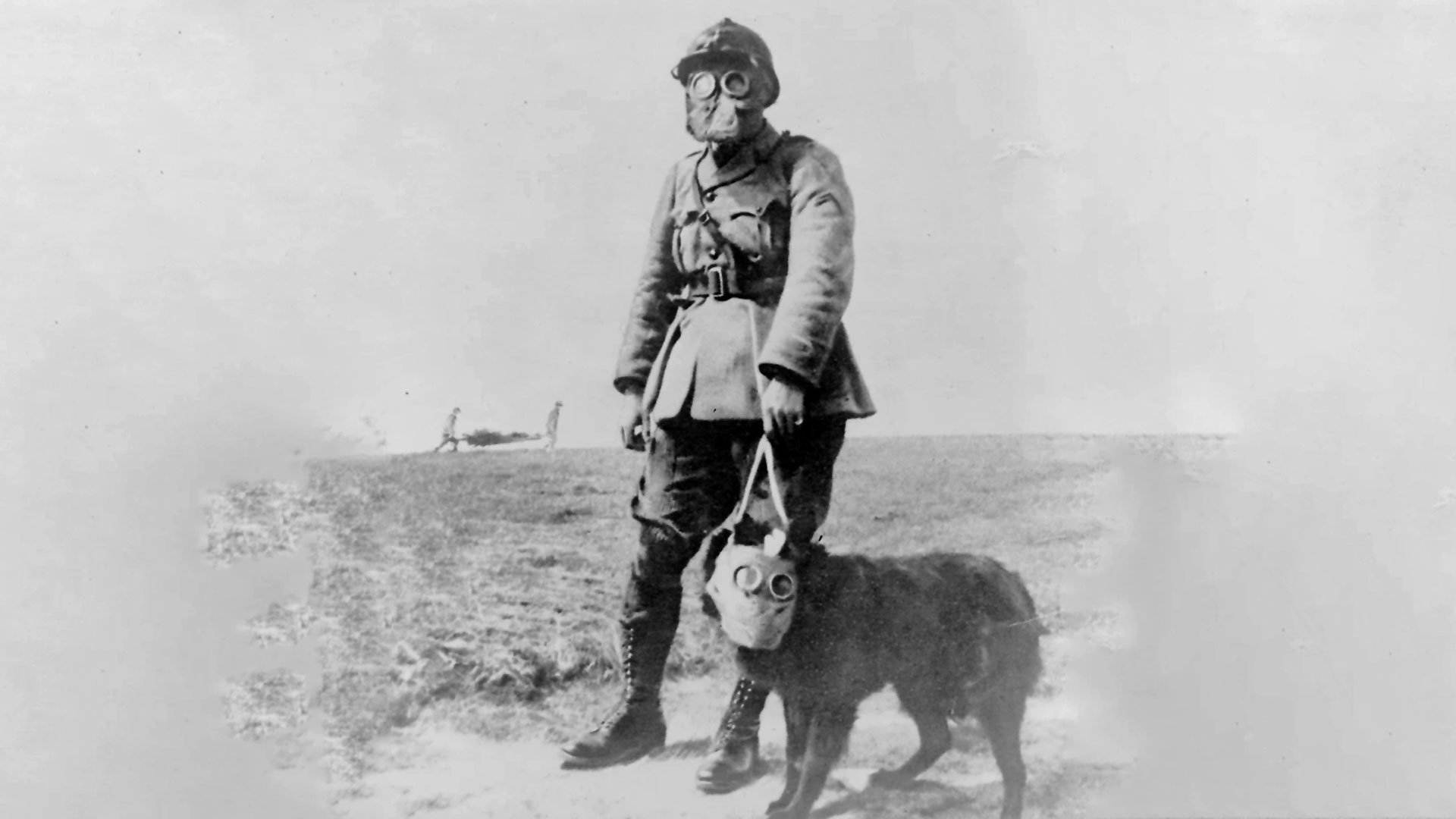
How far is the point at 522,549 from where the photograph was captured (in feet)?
12.7

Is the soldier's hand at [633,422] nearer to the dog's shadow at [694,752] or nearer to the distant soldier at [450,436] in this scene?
the distant soldier at [450,436]

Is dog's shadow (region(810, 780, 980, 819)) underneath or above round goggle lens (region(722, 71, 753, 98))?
underneath

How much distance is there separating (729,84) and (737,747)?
2.04 meters

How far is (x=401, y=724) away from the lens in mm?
3738

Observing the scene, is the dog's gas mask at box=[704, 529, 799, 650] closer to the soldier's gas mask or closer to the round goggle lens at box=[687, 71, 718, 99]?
the soldier's gas mask

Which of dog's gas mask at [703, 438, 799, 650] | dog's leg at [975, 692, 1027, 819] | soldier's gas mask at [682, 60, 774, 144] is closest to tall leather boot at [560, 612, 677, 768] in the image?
dog's gas mask at [703, 438, 799, 650]

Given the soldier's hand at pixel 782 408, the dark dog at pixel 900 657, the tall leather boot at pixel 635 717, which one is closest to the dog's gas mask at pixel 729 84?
the soldier's hand at pixel 782 408

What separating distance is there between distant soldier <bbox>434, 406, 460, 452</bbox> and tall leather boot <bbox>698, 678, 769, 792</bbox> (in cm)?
123

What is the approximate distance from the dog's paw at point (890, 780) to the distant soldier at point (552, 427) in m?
1.46

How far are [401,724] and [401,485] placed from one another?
769mm

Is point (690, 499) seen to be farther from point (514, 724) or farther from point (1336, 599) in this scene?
point (1336, 599)

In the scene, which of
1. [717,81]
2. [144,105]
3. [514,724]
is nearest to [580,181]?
[717,81]

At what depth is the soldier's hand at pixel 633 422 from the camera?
146 inches

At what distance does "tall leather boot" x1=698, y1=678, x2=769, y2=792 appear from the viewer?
3561 mm
